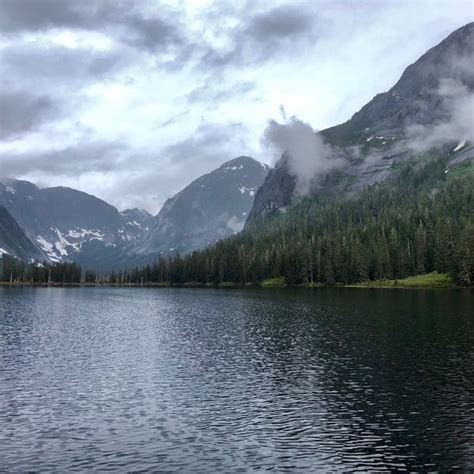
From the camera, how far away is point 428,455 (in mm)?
30062

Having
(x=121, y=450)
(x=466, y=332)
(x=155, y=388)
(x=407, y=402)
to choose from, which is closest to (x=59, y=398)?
(x=155, y=388)

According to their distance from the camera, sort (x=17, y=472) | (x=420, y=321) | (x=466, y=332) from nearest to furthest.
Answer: (x=17, y=472), (x=466, y=332), (x=420, y=321)

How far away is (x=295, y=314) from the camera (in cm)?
10831

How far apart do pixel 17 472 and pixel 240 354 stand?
38.1m

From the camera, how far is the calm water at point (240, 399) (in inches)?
1192

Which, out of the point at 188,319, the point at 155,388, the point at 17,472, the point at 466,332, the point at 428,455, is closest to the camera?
the point at 17,472

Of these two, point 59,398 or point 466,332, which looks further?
point 466,332

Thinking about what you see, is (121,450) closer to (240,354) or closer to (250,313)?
(240,354)

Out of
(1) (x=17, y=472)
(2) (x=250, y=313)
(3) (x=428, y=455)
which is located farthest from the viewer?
(2) (x=250, y=313)

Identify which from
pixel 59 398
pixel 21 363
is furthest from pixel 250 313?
pixel 59 398

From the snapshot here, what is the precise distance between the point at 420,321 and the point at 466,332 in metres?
14.6

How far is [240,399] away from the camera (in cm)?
4281

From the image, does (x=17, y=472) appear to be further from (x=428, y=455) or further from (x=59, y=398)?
(x=428, y=455)

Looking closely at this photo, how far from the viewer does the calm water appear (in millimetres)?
30266
